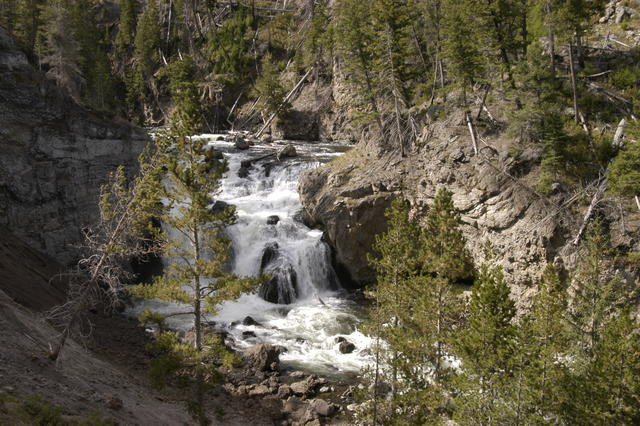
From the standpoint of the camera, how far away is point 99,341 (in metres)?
20.2

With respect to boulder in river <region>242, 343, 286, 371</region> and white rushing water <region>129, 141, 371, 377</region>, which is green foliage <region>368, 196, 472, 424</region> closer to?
white rushing water <region>129, 141, 371, 377</region>

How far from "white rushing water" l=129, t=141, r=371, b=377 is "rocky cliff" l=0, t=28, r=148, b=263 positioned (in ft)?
23.3

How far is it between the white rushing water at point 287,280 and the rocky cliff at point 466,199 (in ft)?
7.02

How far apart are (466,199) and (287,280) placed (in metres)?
12.6

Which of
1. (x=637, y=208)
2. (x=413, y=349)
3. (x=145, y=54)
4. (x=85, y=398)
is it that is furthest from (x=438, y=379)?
(x=145, y=54)

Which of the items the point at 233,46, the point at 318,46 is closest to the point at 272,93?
the point at 318,46

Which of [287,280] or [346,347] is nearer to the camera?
[346,347]

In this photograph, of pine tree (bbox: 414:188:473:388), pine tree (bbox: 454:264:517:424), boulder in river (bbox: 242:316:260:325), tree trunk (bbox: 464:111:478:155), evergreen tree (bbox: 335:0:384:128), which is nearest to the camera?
pine tree (bbox: 454:264:517:424)

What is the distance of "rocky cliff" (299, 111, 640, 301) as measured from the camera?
74.8ft

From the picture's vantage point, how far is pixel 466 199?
26188 millimetres

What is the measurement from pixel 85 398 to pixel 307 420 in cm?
835

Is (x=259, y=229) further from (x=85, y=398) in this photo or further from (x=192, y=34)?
(x=192, y=34)

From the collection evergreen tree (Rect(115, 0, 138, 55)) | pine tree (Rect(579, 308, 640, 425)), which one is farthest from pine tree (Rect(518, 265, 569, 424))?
evergreen tree (Rect(115, 0, 138, 55))

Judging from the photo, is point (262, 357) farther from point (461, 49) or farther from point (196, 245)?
point (461, 49)
